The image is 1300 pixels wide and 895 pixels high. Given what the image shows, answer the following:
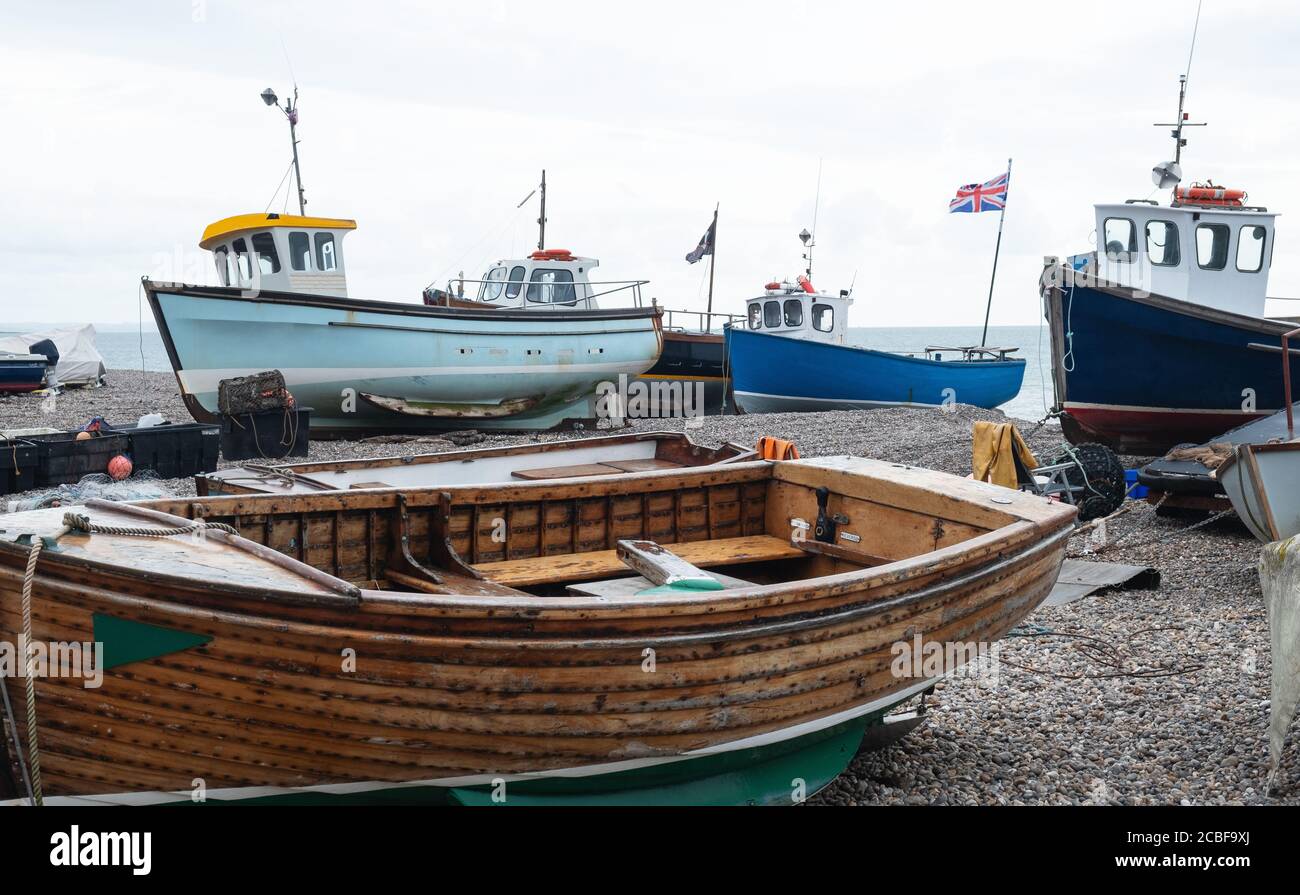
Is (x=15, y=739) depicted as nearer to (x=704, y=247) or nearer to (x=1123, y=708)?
(x=1123, y=708)

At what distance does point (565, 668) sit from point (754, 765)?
3.84 feet

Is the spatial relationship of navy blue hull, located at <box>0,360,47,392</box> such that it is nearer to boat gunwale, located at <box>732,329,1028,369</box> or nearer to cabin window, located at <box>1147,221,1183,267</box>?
boat gunwale, located at <box>732,329,1028,369</box>

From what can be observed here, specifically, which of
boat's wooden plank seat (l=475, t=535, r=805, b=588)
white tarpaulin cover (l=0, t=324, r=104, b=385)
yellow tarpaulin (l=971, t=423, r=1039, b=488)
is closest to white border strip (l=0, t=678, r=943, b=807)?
boat's wooden plank seat (l=475, t=535, r=805, b=588)

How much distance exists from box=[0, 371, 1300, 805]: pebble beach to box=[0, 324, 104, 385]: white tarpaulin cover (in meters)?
28.8

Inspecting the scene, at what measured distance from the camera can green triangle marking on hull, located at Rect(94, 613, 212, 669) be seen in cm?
348

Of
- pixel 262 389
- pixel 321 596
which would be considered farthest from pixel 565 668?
pixel 262 389

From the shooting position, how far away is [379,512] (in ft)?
17.6

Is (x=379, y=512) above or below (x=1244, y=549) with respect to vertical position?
above

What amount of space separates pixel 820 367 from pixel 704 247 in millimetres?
5781

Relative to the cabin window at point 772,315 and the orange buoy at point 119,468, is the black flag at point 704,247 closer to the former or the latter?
the cabin window at point 772,315

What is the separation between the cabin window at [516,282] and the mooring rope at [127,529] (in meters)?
17.7

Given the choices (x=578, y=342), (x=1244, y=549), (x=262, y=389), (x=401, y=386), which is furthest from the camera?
(x=578, y=342)

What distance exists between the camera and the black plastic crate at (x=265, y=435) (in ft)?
45.3
